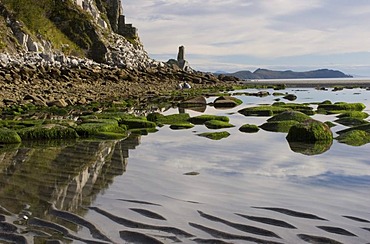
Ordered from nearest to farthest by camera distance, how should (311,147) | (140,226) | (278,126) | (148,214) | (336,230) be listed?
(336,230) < (140,226) < (148,214) < (311,147) < (278,126)

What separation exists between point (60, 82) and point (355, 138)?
1416 inches

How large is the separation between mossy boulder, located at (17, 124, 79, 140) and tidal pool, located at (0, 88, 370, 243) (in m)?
1.45

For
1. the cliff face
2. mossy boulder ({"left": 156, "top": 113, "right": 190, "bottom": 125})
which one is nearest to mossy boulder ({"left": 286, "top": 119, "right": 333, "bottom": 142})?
mossy boulder ({"left": 156, "top": 113, "right": 190, "bottom": 125})

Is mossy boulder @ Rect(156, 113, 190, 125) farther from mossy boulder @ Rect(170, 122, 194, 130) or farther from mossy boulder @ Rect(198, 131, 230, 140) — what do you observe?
mossy boulder @ Rect(198, 131, 230, 140)

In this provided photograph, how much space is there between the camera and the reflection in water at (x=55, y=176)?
790 centimetres

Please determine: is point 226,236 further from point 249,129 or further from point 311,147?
point 249,129

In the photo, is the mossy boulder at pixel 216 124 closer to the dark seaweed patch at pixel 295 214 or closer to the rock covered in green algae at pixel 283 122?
the rock covered in green algae at pixel 283 122

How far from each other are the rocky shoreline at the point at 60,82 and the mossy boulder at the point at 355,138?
19.2 metres

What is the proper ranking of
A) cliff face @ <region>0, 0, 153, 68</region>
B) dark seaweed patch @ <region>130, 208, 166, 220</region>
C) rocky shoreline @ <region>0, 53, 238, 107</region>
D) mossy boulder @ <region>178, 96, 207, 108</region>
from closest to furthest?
dark seaweed patch @ <region>130, 208, 166, 220</region> < rocky shoreline @ <region>0, 53, 238, 107</region> < mossy boulder @ <region>178, 96, 207, 108</region> < cliff face @ <region>0, 0, 153, 68</region>

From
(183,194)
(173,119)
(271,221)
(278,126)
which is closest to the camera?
(271,221)

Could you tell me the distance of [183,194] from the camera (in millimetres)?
8953

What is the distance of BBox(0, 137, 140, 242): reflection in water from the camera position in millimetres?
7902

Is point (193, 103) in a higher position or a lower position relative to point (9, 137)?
higher

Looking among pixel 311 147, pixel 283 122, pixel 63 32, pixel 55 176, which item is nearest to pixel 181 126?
pixel 283 122
